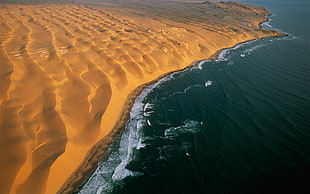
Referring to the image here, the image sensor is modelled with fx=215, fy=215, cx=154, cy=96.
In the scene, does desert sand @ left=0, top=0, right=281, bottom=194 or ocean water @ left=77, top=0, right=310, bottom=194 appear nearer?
ocean water @ left=77, top=0, right=310, bottom=194

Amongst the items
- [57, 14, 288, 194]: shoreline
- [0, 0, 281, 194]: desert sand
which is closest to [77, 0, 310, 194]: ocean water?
[57, 14, 288, 194]: shoreline

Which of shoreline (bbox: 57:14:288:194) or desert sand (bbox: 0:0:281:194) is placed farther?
desert sand (bbox: 0:0:281:194)

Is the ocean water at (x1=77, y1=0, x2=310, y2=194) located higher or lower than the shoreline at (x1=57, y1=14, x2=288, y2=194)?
higher

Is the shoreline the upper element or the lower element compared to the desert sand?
lower

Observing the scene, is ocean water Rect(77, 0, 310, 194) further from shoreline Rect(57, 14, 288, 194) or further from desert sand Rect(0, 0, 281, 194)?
desert sand Rect(0, 0, 281, 194)

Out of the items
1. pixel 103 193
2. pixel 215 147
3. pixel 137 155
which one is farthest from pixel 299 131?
pixel 103 193

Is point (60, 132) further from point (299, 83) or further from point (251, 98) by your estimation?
point (299, 83)
